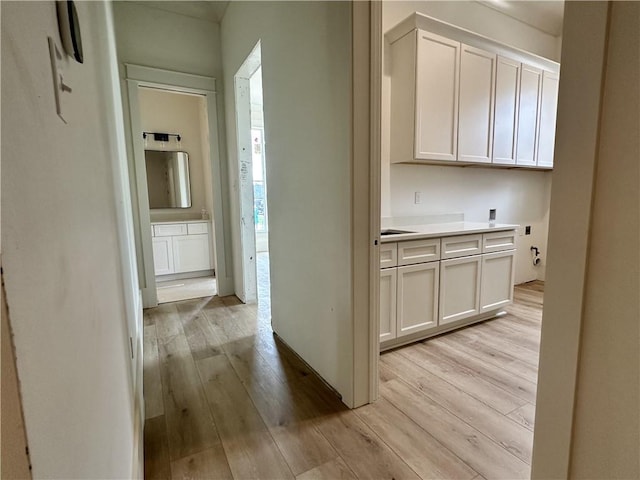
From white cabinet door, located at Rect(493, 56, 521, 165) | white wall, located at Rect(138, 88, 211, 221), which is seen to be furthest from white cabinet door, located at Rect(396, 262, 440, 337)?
white wall, located at Rect(138, 88, 211, 221)

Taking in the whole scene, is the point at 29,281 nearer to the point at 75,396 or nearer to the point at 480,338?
the point at 75,396

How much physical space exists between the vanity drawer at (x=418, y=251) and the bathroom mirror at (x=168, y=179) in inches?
147

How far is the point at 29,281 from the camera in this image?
321mm

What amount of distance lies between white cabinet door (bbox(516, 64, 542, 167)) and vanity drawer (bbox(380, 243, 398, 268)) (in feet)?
6.83

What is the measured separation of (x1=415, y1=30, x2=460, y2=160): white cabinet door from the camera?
252cm

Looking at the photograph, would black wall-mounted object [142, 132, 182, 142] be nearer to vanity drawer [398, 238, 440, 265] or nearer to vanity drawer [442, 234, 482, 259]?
vanity drawer [398, 238, 440, 265]

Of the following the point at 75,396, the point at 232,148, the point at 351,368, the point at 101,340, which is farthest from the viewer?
the point at 232,148

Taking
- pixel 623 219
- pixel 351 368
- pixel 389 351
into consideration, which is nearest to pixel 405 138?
pixel 389 351

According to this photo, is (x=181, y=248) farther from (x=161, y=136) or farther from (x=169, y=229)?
(x=161, y=136)

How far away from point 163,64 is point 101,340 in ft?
10.9

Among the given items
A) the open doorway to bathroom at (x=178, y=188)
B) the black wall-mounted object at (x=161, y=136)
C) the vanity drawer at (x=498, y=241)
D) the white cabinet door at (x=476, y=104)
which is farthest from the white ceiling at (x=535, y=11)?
the black wall-mounted object at (x=161, y=136)

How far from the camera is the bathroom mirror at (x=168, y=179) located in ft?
15.0

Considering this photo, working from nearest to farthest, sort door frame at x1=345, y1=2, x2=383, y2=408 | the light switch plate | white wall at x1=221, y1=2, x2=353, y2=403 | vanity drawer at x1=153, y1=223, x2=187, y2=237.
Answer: the light switch plate < door frame at x1=345, y1=2, x2=383, y2=408 < white wall at x1=221, y1=2, x2=353, y2=403 < vanity drawer at x1=153, y1=223, x2=187, y2=237

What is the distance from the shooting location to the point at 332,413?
167cm
